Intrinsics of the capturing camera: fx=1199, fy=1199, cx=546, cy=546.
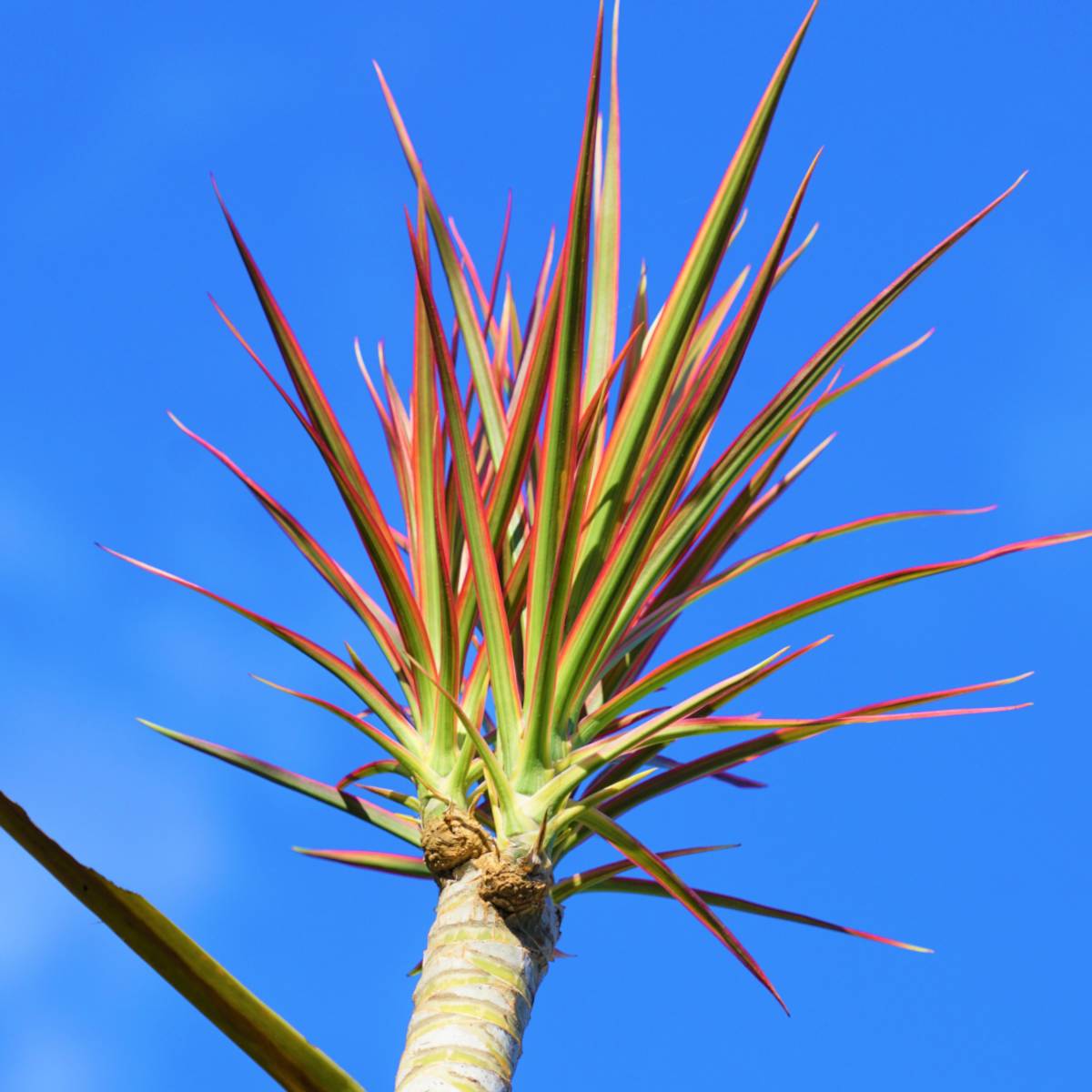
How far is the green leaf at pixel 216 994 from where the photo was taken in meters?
0.75

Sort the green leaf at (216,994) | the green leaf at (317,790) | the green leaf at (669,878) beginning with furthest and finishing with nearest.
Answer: the green leaf at (317,790) → the green leaf at (669,878) → the green leaf at (216,994)

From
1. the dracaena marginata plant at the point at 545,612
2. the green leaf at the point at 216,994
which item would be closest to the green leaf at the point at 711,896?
the dracaena marginata plant at the point at 545,612

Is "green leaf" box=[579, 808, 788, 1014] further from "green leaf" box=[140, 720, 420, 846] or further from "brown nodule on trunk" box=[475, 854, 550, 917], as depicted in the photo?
"green leaf" box=[140, 720, 420, 846]

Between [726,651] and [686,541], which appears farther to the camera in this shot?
[686,541]

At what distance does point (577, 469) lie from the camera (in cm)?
131

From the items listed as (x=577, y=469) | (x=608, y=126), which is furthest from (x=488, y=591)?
(x=608, y=126)

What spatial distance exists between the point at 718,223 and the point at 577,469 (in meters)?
0.33

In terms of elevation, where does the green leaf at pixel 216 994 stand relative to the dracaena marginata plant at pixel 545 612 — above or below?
below

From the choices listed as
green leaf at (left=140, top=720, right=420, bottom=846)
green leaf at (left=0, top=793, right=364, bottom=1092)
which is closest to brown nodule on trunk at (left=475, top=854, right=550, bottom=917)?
green leaf at (left=140, top=720, right=420, bottom=846)

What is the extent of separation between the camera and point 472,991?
1116 millimetres

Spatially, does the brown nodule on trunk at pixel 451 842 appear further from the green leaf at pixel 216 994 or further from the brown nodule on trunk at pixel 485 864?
the green leaf at pixel 216 994

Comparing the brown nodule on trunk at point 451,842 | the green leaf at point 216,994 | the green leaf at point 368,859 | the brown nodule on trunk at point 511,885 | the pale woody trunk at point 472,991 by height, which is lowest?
the green leaf at point 216,994

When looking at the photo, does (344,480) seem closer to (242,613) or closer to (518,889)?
(242,613)

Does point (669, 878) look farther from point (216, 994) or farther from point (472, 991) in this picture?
point (216, 994)
